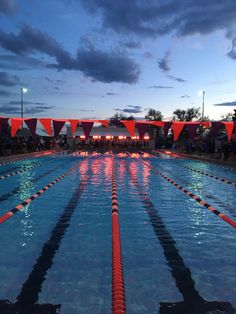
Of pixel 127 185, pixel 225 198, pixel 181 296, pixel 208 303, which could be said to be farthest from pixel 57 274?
pixel 127 185

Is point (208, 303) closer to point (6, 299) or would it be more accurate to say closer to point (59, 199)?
point (6, 299)

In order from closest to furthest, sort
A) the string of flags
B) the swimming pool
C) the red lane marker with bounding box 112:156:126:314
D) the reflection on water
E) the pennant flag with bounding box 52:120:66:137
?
the red lane marker with bounding box 112:156:126:314 < the swimming pool < the reflection on water < the string of flags < the pennant flag with bounding box 52:120:66:137

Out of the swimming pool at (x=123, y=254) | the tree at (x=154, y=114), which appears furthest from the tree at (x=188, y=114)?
the swimming pool at (x=123, y=254)

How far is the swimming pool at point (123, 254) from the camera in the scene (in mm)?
3424

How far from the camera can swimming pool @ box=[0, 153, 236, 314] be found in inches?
135

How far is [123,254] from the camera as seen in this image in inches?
188

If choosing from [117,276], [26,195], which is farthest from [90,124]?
[117,276]

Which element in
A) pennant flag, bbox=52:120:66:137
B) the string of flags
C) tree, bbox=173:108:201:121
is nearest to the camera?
the string of flags

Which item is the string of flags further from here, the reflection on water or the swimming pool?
the swimming pool

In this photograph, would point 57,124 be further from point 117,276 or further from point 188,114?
point 188,114

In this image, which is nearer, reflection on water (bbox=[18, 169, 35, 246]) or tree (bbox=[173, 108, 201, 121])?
reflection on water (bbox=[18, 169, 35, 246])

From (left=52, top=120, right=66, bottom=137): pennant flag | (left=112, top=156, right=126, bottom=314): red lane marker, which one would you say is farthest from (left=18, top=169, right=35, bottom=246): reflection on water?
(left=52, top=120, right=66, bottom=137): pennant flag

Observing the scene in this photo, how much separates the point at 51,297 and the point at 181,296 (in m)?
1.23

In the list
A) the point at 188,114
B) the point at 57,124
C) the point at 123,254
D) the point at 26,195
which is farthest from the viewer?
the point at 188,114
